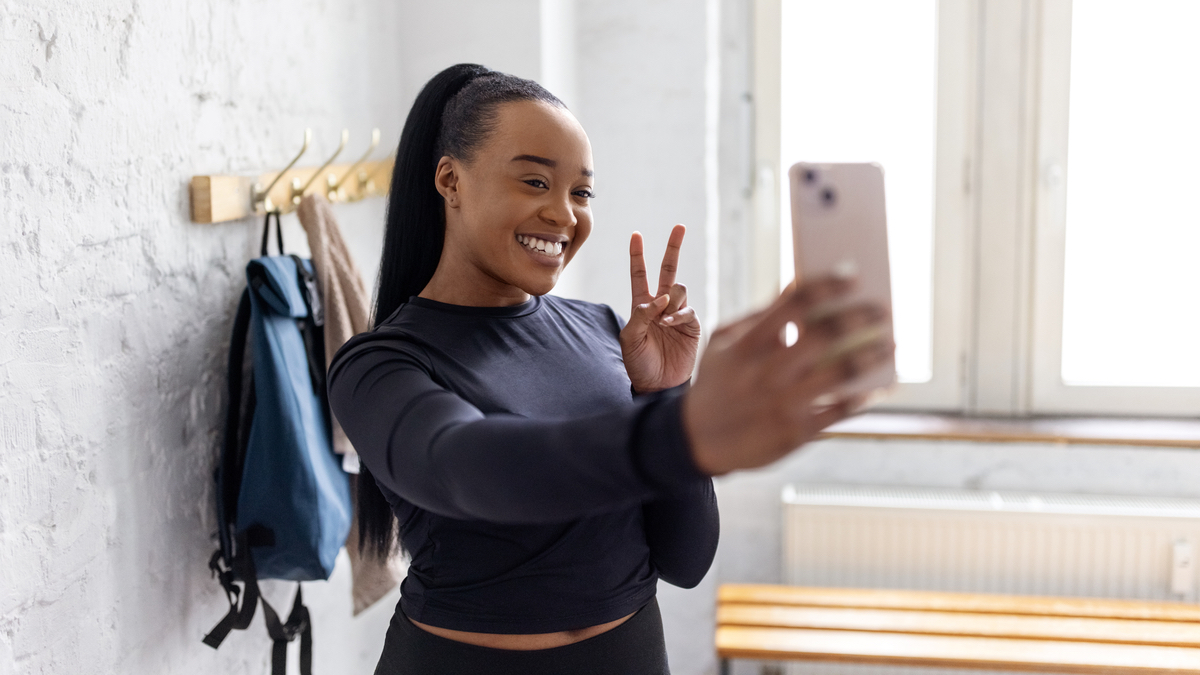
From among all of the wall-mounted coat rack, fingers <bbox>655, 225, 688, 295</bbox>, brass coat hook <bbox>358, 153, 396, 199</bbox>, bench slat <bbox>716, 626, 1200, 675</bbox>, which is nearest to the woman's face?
fingers <bbox>655, 225, 688, 295</bbox>

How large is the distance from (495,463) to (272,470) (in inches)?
31.7

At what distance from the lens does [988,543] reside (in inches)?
83.4

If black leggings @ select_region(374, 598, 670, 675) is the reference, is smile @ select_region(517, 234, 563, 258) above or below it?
above

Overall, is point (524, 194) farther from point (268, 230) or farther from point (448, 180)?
point (268, 230)

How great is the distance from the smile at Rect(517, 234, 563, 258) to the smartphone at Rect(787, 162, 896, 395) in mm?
438

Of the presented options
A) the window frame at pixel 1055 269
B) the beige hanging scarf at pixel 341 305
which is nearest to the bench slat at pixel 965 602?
the window frame at pixel 1055 269

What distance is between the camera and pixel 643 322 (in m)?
1.01

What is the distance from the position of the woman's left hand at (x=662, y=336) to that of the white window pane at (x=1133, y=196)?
160cm

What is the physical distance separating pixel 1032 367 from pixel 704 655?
1.05 meters

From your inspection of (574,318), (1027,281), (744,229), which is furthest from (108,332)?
(1027,281)

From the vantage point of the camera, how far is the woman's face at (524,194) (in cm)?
98

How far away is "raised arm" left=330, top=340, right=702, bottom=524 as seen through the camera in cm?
55

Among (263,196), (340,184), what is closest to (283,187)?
(263,196)

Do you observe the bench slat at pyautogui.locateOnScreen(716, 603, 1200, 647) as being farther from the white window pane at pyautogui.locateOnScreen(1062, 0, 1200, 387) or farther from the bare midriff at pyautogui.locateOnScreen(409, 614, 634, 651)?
the bare midriff at pyautogui.locateOnScreen(409, 614, 634, 651)
